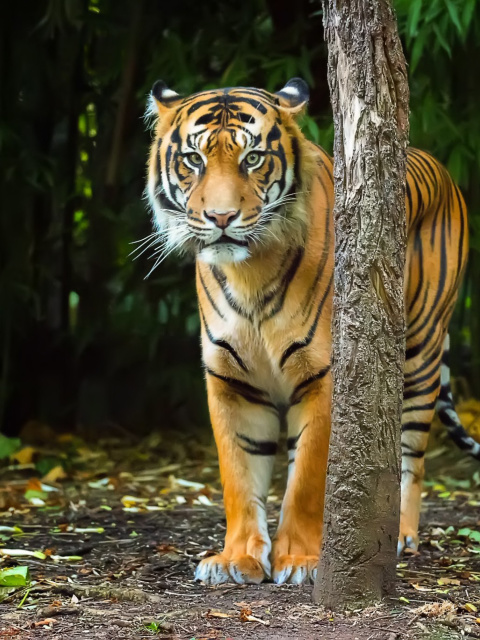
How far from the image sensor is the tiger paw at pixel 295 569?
10.2ft

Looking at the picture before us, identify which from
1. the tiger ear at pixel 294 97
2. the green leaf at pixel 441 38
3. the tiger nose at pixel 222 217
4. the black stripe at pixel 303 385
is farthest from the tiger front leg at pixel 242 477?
the green leaf at pixel 441 38

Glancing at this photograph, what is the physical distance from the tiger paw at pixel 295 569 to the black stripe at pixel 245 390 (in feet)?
1.84

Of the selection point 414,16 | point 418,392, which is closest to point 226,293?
point 418,392

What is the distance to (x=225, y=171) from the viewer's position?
313 cm

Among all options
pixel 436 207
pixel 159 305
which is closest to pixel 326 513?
pixel 436 207

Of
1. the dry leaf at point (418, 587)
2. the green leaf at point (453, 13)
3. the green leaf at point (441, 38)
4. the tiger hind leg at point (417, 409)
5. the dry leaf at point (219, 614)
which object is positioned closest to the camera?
the dry leaf at point (219, 614)

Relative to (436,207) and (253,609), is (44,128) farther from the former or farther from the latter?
(253,609)

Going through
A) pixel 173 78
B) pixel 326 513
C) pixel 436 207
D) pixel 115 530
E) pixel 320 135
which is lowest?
pixel 115 530

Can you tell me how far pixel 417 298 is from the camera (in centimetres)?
393

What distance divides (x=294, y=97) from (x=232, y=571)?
161 cm

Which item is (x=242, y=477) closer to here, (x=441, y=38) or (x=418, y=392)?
(x=418, y=392)

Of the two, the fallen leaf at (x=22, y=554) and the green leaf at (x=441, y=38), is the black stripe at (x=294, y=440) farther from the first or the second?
the green leaf at (x=441, y=38)

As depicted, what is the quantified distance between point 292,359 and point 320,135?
2.19 meters

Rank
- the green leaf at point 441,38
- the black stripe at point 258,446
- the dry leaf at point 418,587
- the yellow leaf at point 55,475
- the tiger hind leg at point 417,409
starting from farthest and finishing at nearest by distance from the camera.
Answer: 1. the yellow leaf at point 55,475
2. the green leaf at point 441,38
3. the tiger hind leg at point 417,409
4. the black stripe at point 258,446
5. the dry leaf at point 418,587
